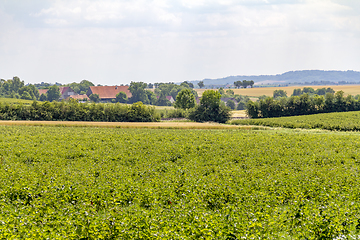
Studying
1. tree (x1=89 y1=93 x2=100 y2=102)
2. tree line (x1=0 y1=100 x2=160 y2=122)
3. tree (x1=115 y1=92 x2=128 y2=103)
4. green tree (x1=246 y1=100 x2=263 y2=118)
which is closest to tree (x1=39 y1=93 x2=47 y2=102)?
tree (x1=89 y1=93 x2=100 y2=102)

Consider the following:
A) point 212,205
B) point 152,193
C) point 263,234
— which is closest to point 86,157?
point 152,193

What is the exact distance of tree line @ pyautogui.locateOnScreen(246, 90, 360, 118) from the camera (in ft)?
285

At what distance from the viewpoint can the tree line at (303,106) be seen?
86875 millimetres

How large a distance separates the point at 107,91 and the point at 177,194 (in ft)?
596

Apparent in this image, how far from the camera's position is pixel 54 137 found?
101 ft

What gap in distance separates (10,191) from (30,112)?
5805 cm

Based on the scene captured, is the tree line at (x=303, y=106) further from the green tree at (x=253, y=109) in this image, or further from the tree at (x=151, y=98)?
the tree at (x=151, y=98)

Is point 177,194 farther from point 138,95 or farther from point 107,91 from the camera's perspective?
point 107,91

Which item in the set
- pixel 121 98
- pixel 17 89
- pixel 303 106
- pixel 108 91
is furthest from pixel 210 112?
pixel 17 89

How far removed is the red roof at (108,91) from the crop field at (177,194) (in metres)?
162

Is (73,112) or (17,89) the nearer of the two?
(73,112)

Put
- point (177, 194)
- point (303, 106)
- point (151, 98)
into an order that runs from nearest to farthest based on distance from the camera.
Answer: point (177, 194) → point (303, 106) → point (151, 98)

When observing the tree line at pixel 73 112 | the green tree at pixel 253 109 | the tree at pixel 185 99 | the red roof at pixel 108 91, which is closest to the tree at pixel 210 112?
the green tree at pixel 253 109

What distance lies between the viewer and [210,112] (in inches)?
3393
